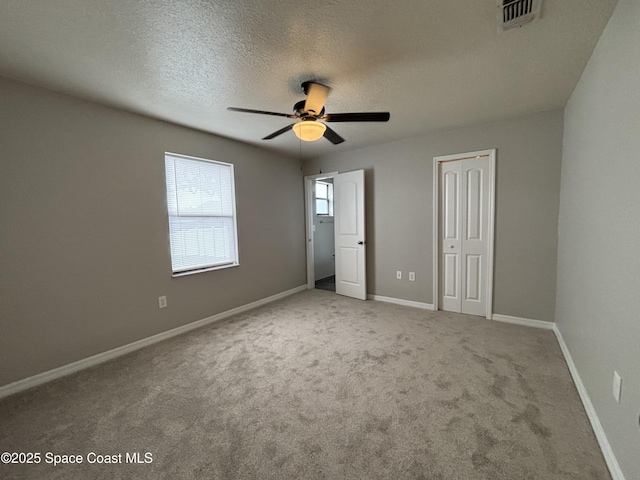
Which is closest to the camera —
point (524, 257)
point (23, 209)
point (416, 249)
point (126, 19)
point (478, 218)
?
point (126, 19)

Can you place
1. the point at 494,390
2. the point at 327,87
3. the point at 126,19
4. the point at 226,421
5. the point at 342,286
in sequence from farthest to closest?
1. the point at 342,286
2. the point at 327,87
3. the point at 494,390
4. the point at 226,421
5. the point at 126,19

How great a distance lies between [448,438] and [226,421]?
1334 mm

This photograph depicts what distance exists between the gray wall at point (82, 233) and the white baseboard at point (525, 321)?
357 cm

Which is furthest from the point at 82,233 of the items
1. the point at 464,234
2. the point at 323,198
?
the point at 323,198

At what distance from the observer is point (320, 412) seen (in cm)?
170

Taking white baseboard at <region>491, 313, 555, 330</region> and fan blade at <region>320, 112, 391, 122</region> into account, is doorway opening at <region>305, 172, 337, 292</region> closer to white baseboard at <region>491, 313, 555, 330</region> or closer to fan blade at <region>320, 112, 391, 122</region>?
white baseboard at <region>491, 313, 555, 330</region>

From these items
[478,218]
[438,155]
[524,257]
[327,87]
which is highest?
[327,87]

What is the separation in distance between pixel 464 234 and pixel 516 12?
241 cm

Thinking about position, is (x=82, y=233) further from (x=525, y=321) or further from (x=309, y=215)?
(x=525, y=321)

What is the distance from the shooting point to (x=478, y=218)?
326 cm

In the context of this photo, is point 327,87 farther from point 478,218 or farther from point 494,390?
point 494,390

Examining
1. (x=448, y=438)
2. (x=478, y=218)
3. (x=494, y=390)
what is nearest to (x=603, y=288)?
(x=494, y=390)

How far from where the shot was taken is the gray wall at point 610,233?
1168 mm

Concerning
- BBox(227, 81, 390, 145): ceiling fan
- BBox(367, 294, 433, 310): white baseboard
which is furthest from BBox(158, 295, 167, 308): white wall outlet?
BBox(367, 294, 433, 310): white baseboard
